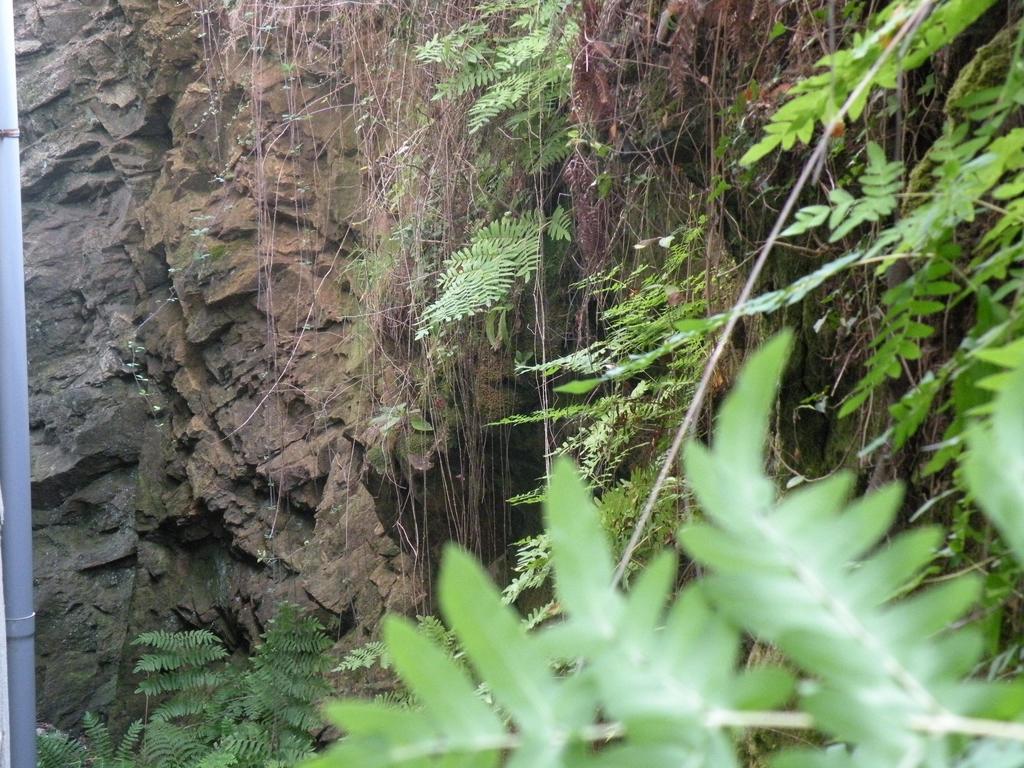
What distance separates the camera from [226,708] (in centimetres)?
381

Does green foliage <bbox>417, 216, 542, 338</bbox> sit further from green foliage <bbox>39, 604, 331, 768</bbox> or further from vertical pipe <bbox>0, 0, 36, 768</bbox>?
green foliage <bbox>39, 604, 331, 768</bbox>

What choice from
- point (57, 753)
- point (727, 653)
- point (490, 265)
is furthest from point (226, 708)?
point (727, 653)

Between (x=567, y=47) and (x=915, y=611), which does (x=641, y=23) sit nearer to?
(x=567, y=47)

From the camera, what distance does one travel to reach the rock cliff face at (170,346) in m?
3.79

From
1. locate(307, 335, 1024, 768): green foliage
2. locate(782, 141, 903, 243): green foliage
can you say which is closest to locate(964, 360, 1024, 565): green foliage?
locate(307, 335, 1024, 768): green foliage

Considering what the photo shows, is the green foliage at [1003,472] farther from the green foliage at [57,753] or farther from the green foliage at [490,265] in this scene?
the green foliage at [57,753]

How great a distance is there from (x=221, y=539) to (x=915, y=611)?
4504 mm

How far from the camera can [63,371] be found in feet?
15.3

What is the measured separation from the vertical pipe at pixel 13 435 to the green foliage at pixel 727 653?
9.22ft

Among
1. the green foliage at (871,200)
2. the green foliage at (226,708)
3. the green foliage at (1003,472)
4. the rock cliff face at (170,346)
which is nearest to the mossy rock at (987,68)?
the green foliage at (871,200)

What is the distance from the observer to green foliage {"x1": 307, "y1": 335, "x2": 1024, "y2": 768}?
0.95 feet

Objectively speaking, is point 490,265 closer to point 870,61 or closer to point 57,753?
point 870,61

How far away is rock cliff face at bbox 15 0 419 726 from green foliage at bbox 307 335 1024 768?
3416mm

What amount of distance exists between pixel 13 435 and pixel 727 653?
2.95 m
